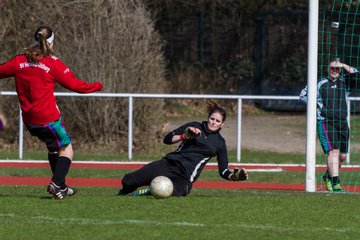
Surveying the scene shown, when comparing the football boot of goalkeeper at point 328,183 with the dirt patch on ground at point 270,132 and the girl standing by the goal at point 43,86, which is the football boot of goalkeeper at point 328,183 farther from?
the dirt patch on ground at point 270,132

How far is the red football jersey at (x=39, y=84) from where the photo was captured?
1125 centimetres

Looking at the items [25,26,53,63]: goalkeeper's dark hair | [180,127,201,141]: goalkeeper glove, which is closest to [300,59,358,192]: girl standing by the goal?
[180,127,201,141]: goalkeeper glove

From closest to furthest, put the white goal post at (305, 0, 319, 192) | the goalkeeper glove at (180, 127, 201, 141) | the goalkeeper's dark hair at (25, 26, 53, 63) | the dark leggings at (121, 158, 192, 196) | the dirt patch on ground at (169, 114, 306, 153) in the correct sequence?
the goalkeeper's dark hair at (25, 26, 53, 63) → the goalkeeper glove at (180, 127, 201, 141) → the dark leggings at (121, 158, 192, 196) → the white goal post at (305, 0, 319, 192) → the dirt patch on ground at (169, 114, 306, 153)

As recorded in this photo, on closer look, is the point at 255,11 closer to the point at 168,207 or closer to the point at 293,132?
the point at 293,132

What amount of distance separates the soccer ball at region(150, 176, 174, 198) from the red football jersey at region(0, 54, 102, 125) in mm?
1292

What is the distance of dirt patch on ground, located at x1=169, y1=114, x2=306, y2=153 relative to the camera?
78.3 ft

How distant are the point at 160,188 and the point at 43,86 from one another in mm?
1787

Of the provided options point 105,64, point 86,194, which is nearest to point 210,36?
point 105,64

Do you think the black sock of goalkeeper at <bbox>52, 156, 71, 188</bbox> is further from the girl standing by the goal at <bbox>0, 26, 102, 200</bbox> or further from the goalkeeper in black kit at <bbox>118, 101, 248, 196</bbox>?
the goalkeeper in black kit at <bbox>118, 101, 248, 196</bbox>

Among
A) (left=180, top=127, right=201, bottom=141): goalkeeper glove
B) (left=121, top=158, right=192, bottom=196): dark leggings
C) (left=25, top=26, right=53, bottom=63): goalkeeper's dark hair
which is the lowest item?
(left=121, top=158, right=192, bottom=196): dark leggings

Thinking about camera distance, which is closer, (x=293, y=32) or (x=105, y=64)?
(x=105, y=64)

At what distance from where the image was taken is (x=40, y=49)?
1130 cm

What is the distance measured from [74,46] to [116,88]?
130cm

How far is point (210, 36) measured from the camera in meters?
32.4
